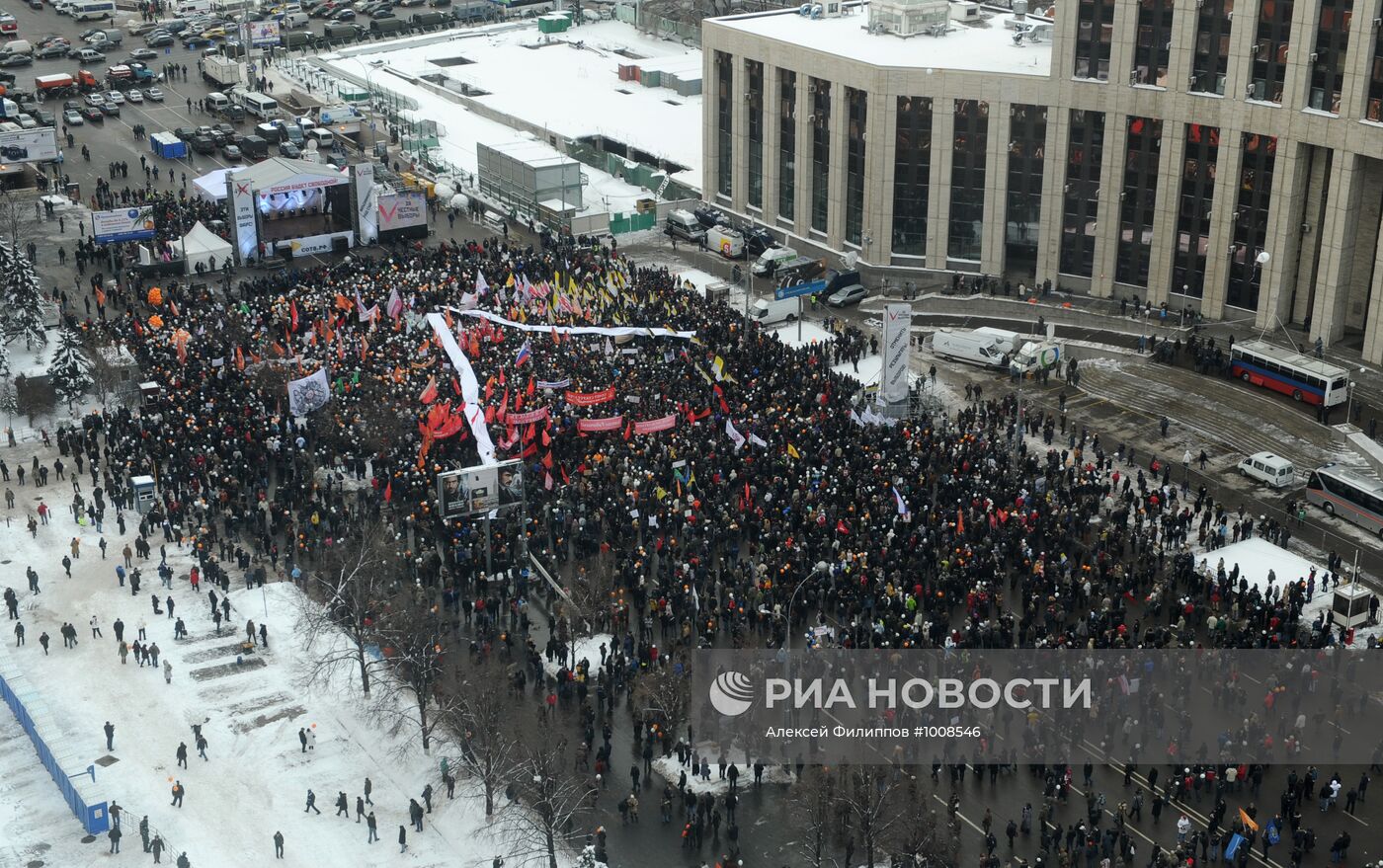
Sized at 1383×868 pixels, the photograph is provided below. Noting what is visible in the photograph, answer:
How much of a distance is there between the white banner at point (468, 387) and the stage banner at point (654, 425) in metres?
5.61

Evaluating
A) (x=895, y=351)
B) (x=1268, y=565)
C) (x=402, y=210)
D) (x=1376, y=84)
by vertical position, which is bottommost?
(x=1268, y=565)

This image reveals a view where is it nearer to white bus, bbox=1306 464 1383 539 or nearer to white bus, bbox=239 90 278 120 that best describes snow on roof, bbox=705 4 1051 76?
white bus, bbox=1306 464 1383 539

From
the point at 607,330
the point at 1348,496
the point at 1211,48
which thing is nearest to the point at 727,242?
the point at 607,330

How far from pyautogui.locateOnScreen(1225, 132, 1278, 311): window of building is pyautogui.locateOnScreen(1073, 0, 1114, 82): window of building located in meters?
7.91

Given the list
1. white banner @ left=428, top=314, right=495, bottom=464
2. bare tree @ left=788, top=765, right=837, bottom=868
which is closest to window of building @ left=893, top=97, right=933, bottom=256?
white banner @ left=428, top=314, right=495, bottom=464

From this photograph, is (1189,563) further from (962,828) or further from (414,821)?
(414,821)

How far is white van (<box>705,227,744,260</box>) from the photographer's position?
99.2 meters

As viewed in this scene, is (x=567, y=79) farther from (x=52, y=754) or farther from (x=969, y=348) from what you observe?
(x=52, y=754)

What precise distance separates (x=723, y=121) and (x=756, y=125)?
11.1ft

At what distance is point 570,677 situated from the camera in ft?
183

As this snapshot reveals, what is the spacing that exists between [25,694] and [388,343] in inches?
1111

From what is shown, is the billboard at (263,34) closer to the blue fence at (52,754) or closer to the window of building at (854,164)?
the window of building at (854,164)

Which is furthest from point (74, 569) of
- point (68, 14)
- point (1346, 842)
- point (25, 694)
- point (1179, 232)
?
point (68, 14)

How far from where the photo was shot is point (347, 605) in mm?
56781
